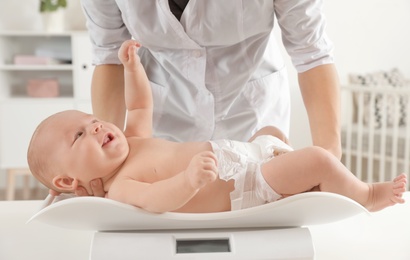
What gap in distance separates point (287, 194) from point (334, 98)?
364 millimetres

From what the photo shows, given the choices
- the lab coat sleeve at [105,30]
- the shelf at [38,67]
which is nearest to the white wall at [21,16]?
the shelf at [38,67]

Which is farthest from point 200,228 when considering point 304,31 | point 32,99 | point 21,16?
point 21,16

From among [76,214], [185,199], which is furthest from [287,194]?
[76,214]

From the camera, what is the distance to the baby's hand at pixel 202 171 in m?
0.88

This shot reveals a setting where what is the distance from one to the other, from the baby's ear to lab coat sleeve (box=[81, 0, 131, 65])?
0.50m

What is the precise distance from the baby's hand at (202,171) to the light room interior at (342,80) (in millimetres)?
3254

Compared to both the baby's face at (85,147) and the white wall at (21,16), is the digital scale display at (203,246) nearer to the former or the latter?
the baby's face at (85,147)

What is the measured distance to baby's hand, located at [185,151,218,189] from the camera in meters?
0.88

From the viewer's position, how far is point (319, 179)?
1.05 meters

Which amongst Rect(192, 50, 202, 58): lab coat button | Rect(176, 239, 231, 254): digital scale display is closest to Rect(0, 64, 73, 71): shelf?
Rect(192, 50, 202, 58): lab coat button

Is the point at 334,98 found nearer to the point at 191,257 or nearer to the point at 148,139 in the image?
the point at 148,139

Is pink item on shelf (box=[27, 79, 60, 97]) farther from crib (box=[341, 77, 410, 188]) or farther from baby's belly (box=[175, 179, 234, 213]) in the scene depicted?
baby's belly (box=[175, 179, 234, 213])

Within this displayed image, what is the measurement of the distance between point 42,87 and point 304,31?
296 cm

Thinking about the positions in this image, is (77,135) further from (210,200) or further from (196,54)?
(196,54)
